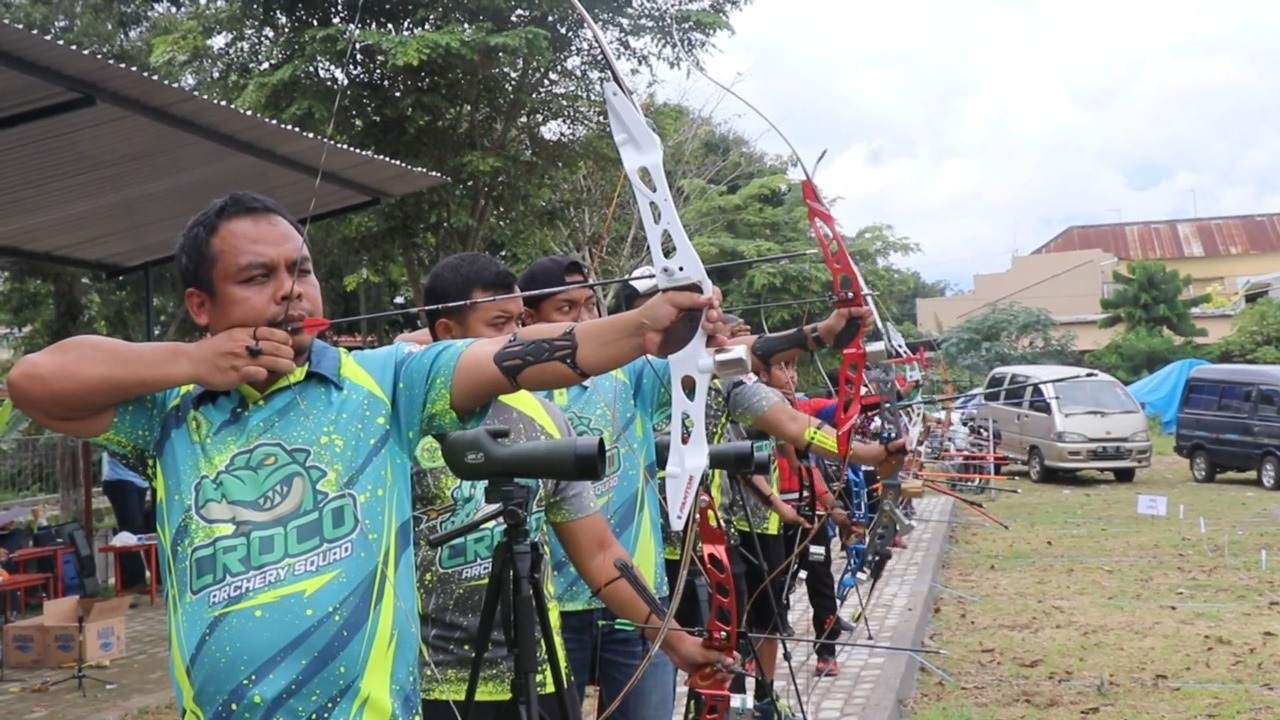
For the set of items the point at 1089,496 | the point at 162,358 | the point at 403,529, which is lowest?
the point at 1089,496

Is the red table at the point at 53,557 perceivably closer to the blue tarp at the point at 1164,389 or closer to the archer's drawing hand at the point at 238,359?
the archer's drawing hand at the point at 238,359

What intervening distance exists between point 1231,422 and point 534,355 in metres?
20.0

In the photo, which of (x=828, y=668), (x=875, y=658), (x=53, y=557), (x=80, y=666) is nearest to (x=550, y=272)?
(x=828, y=668)

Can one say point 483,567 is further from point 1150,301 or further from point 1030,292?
point 1150,301

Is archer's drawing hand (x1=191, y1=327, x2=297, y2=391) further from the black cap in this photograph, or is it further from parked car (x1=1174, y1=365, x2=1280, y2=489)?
parked car (x1=1174, y1=365, x2=1280, y2=489)

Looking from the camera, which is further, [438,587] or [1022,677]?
[1022,677]

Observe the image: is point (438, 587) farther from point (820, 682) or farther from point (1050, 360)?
point (1050, 360)

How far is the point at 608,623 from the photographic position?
369cm

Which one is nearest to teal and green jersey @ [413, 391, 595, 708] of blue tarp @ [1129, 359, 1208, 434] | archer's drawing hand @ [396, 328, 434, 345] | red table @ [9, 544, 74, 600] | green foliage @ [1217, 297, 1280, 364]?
archer's drawing hand @ [396, 328, 434, 345]

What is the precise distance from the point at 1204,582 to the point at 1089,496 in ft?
26.8

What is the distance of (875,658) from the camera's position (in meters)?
7.62

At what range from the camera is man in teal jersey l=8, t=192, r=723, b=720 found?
2027 millimetres

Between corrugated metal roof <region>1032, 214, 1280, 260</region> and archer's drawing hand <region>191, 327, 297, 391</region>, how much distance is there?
142 ft

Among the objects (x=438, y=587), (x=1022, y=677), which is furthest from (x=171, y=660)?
(x=1022, y=677)
